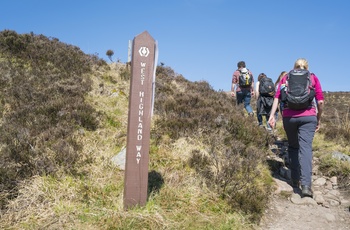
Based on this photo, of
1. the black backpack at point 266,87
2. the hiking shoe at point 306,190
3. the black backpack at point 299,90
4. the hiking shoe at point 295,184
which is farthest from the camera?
the black backpack at point 266,87

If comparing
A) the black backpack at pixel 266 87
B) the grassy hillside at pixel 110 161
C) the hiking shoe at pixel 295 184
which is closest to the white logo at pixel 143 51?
the grassy hillside at pixel 110 161

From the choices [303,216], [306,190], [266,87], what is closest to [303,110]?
[306,190]

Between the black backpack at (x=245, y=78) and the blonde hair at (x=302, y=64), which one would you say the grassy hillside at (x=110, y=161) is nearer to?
the black backpack at (x=245, y=78)

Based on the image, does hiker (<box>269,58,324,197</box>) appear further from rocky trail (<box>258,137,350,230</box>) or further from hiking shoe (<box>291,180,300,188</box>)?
hiking shoe (<box>291,180,300,188</box>)

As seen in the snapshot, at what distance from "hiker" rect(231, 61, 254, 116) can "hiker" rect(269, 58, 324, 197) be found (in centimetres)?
401

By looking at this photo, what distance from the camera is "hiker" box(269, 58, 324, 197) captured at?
4.76 meters

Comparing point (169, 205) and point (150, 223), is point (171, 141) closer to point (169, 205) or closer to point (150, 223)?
point (169, 205)

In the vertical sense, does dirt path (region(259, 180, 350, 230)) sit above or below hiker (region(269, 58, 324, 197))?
below

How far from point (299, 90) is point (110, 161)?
11.0ft

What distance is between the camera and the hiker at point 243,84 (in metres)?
9.13

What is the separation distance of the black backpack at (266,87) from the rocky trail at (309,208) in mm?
2883

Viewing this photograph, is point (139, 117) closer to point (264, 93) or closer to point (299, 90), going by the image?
point (299, 90)

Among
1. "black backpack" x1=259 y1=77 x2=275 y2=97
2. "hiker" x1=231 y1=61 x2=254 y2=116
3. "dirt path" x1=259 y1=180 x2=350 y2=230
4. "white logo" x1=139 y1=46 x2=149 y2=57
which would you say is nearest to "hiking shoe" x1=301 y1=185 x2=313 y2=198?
"dirt path" x1=259 y1=180 x2=350 y2=230

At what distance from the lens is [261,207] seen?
14.3ft
